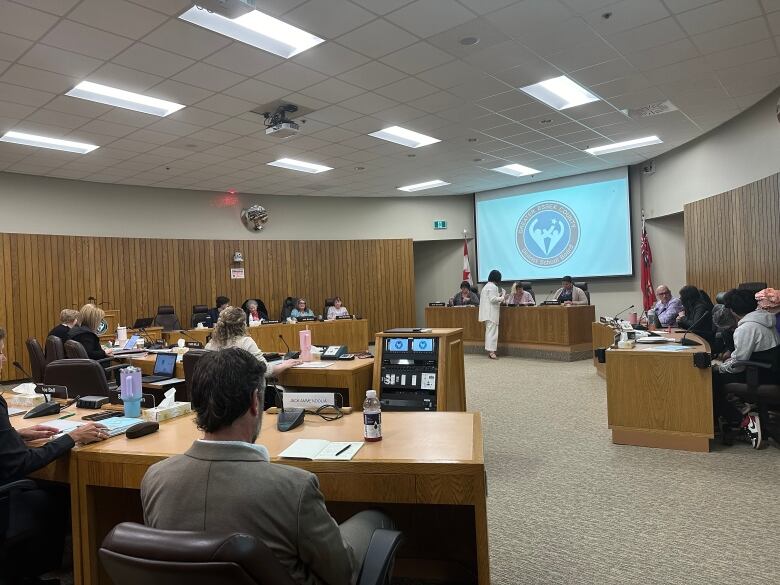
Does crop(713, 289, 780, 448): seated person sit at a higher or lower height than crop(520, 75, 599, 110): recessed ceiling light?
lower

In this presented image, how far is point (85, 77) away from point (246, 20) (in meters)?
1.94

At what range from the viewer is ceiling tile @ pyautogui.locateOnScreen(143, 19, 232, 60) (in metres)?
4.41

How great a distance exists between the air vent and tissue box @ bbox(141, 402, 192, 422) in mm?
6787

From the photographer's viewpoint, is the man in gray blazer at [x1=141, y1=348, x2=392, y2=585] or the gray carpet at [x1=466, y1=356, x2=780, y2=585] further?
the gray carpet at [x1=466, y1=356, x2=780, y2=585]

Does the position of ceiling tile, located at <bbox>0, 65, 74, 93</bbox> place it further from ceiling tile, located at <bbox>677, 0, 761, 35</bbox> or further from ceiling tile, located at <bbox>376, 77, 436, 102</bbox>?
ceiling tile, located at <bbox>677, 0, 761, 35</bbox>

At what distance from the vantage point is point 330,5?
4.19 m

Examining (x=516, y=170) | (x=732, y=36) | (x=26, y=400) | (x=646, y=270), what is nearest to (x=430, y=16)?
(x=732, y=36)

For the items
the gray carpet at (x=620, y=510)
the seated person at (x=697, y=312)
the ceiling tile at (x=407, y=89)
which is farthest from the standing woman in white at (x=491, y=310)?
the gray carpet at (x=620, y=510)

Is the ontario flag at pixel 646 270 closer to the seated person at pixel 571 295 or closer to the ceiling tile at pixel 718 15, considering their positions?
the seated person at pixel 571 295

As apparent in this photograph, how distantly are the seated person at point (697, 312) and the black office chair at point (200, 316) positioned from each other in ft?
24.8

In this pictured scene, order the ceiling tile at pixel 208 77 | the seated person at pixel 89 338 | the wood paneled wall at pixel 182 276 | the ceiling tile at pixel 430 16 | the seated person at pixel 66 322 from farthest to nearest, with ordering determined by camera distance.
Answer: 1. the wood paneled wall at pixel 182 276
2. the seated person at pixel 66 322
3. the seated person at pixel 89 338
4. the ceiling tile at pixel 208 77
5. the ceiling tile at pixel 430 16

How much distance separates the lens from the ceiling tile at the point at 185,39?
4.41m

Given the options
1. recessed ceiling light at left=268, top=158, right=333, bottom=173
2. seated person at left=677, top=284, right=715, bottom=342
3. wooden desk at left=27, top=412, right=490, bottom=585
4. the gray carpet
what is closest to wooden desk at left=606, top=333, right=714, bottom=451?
the gray carpet

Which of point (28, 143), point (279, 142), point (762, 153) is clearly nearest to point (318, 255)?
point (279, 142)
